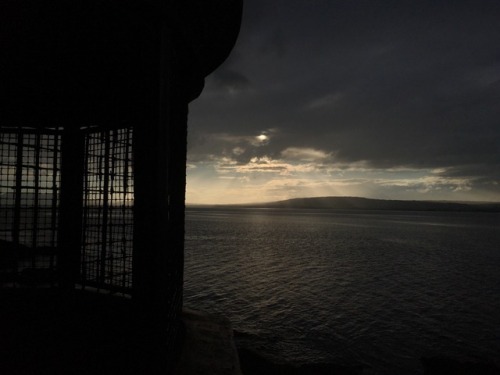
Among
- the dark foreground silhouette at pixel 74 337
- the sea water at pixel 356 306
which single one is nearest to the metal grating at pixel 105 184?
the dark foreground silhouette at pixel 74 337

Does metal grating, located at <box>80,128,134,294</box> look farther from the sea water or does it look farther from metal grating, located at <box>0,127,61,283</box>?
the sea water

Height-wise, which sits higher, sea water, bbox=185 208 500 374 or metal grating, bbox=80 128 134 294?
metal grating, bbox=80 128 134 294

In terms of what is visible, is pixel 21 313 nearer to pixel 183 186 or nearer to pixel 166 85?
pixel 183 186

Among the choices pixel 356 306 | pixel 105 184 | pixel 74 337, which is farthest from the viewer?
pixel 356 306

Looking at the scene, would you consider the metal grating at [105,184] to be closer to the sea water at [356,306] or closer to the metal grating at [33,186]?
the metal grating at [33,186]

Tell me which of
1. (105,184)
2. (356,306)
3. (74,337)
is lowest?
(356,306)

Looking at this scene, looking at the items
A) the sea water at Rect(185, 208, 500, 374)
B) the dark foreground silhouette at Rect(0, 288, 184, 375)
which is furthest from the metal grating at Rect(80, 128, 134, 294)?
the sea water at Rect(185, 208, 500, 374)

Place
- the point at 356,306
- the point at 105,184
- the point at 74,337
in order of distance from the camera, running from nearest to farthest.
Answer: the point at 74,337, the point at 105,184, the point at 356,306

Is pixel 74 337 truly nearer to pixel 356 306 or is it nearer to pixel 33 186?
pixel 33 186

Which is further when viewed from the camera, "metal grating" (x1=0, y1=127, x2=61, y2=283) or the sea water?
the sea water

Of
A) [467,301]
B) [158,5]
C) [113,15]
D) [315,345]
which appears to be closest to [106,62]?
[113,15]

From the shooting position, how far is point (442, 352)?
16.6 meters

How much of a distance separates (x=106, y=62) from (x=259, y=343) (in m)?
15.1

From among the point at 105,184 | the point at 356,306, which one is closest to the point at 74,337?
the point at 105,184
